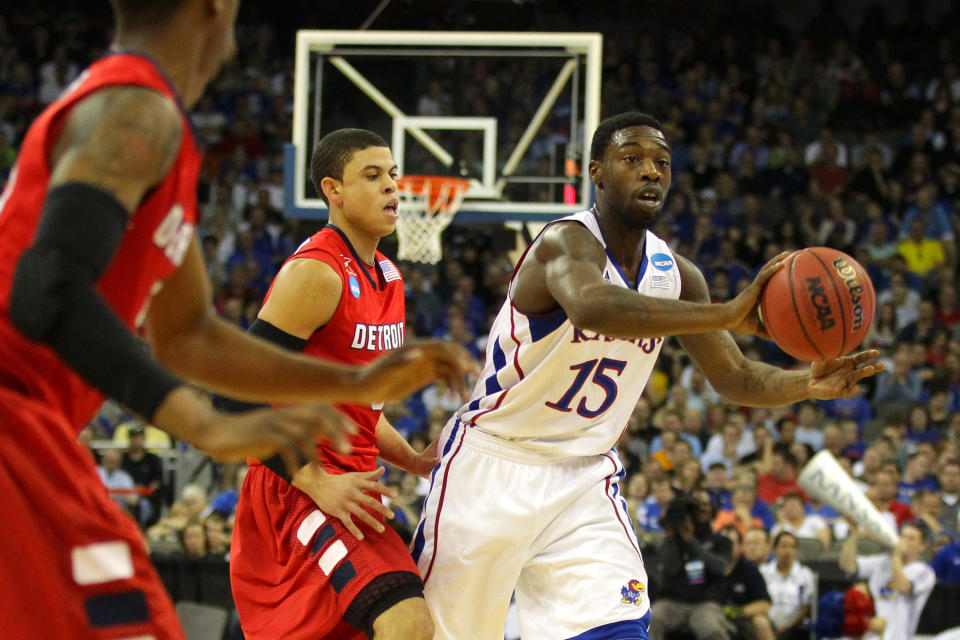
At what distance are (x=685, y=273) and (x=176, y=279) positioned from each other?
244cm

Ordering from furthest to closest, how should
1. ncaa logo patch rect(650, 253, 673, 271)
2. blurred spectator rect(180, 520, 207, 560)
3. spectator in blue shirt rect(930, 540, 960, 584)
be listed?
blurred spectator rect(180, 520, 207, 560) < spectator in blue shirt rect(930, 540, 960, 584) < ncaa logo patch rect(650, 253, 673, 271)

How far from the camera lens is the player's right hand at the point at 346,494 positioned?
3986mm

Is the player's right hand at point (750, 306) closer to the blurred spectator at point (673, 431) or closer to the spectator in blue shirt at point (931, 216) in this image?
the blurred spectator at point (673, 431)

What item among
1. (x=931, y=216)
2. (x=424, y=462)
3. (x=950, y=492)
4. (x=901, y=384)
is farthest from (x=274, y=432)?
(x=931, y=216)

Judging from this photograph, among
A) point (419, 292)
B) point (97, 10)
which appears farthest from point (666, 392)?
point (97, 10)

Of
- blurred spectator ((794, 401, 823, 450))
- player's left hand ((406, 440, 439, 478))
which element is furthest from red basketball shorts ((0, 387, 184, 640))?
blurred spectator ((794, 401, 823, 450))

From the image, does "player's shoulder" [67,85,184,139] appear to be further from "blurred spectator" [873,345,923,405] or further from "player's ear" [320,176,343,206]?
"blurred spectator" [873,345,923,405]

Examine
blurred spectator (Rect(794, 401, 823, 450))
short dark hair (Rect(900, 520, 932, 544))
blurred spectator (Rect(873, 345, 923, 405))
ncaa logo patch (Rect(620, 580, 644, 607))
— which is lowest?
short dark hair (Rect(900, 520, 932, 544))

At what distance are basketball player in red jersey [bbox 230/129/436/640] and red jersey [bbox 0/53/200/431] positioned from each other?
1.72m

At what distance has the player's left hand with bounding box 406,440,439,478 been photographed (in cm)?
455

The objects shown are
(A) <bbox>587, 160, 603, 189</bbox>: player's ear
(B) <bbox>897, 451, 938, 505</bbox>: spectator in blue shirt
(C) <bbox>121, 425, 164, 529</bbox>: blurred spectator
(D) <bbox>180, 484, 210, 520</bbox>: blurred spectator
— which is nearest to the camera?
(A) <bbox>587, 160, 603, 189</bbox>: player's ear

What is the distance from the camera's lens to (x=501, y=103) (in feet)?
30.6

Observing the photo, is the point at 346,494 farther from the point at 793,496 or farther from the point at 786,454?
the point at 786,454

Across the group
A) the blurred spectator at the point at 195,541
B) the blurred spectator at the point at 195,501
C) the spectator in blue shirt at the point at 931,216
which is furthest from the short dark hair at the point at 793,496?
the spectator in blue shirt at the point at 931,216
